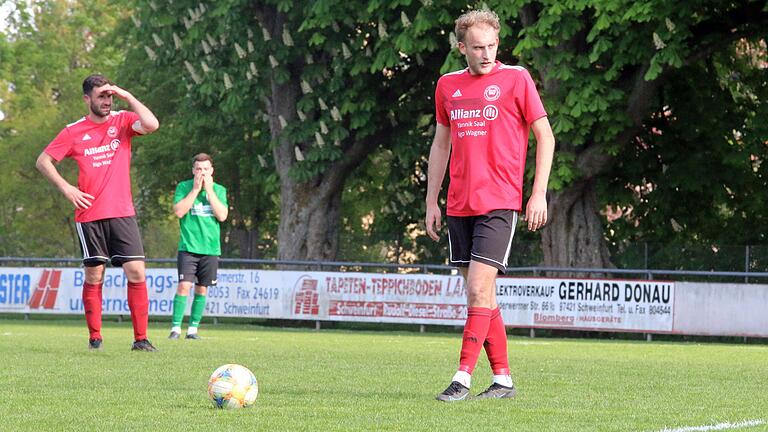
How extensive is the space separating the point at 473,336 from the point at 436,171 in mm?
1151

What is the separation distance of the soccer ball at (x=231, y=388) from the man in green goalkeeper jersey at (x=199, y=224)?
367 inches

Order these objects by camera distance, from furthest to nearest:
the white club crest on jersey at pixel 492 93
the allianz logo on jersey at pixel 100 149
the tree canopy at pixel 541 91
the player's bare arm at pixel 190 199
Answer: the tree canopy at pixel 541 91 < the player's bare arm at pixel 190 199 < the allianz logo on jersey at pixel 100 149 < the white club crest on jersey at pixel 492 93

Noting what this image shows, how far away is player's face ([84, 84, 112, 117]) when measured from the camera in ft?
42.9

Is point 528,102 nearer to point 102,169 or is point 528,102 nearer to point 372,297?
point 102,169

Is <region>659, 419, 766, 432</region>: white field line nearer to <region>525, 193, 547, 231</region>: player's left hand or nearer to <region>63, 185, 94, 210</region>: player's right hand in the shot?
<region>525, 193, 547, 231</region>: player's left hand

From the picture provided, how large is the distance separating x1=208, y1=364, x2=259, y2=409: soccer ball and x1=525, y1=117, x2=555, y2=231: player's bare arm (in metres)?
1.93

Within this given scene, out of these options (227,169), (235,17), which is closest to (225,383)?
(235,17)

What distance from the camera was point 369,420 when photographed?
732cm

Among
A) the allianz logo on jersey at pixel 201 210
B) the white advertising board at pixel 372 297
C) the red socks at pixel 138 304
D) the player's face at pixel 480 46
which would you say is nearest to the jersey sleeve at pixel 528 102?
the player's face at pixel 480 46

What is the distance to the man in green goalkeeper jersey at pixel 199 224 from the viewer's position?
17.2 meters

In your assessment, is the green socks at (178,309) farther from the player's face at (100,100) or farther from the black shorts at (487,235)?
the black shorts at (487,235)

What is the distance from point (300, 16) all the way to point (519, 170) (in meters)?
20.8

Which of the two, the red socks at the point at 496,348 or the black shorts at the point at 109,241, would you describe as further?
the black shorts at the point at 109,241

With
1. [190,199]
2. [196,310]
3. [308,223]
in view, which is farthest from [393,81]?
[190,199]
